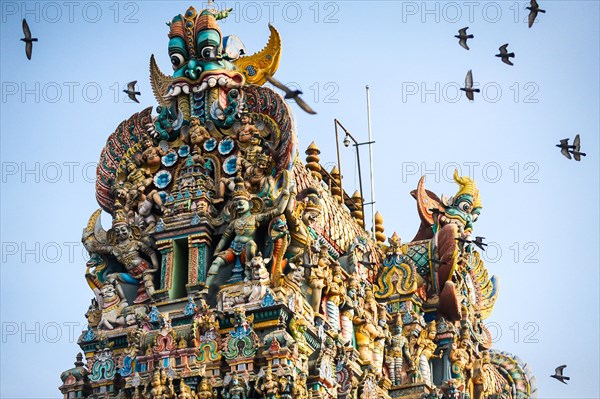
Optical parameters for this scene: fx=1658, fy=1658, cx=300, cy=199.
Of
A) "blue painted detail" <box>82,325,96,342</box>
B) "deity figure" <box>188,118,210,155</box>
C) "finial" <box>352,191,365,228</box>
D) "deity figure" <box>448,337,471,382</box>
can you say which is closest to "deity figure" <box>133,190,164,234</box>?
"deity figure" <box>188,118,210,155</box>

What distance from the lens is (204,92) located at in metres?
30.5

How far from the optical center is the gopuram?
92.3 ft

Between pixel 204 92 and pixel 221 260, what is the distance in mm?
3458

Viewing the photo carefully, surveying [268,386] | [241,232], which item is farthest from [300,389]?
[241,232]

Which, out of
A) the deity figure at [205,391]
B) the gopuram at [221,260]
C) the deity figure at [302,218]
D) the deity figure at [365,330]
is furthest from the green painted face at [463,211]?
the deity figure at [205,391]

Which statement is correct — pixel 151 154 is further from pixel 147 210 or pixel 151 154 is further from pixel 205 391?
pixel 205 391

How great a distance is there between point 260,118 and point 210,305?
3622mm

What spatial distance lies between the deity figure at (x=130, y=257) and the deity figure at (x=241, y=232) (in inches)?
51.6

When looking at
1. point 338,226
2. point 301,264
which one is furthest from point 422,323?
point 301,264

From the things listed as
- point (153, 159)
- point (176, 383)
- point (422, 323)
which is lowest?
point (176, 383)

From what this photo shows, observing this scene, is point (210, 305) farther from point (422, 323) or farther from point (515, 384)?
point (515, 384)

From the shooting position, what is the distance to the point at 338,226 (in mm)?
32250

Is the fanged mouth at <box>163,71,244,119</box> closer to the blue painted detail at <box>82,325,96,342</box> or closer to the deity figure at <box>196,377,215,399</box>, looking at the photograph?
the blue painted detail at <box>82,325,96,342</box>

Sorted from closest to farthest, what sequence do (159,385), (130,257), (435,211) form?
(159,385)
(130,257)
(435,211)
